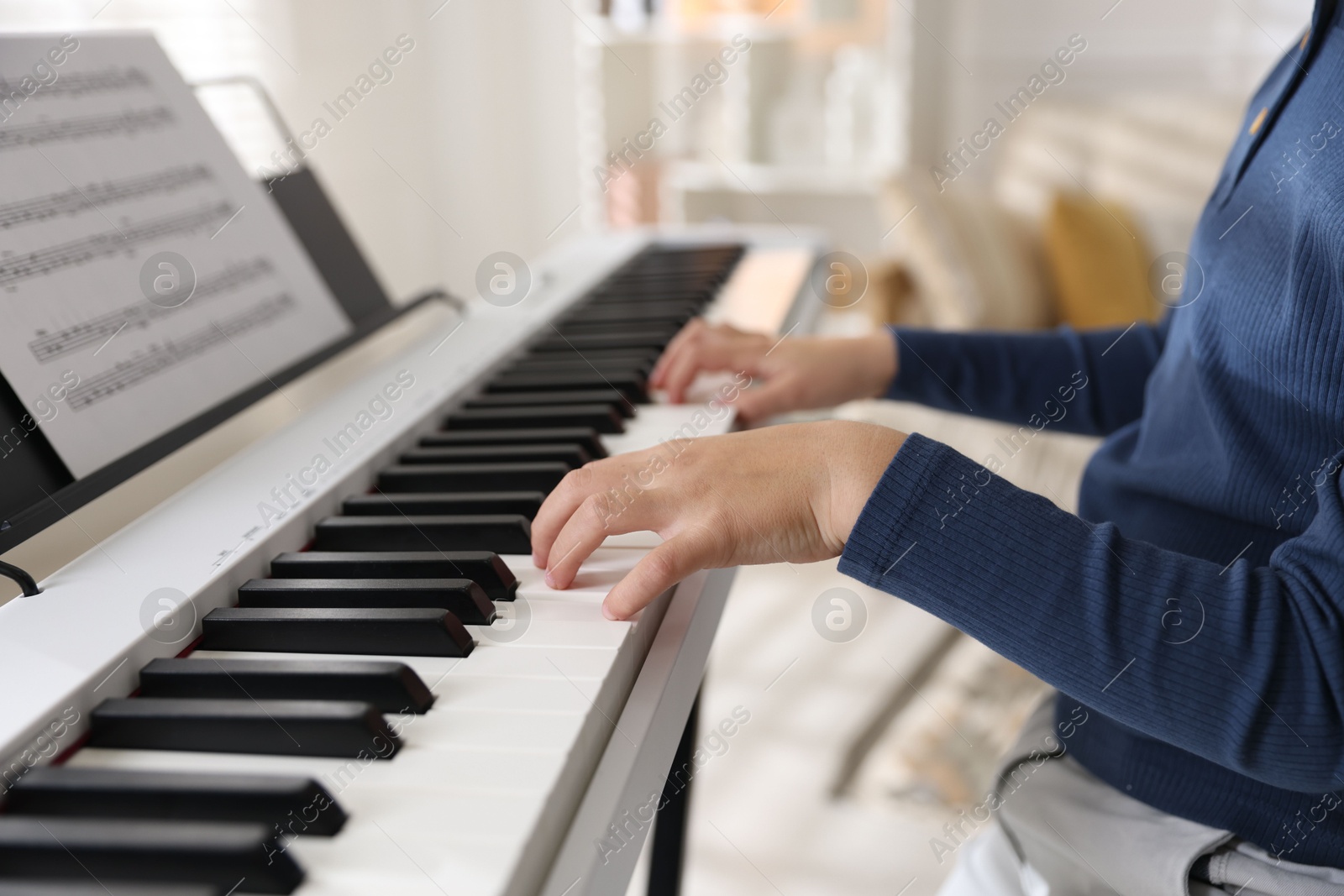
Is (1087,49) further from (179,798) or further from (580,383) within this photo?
(179,798)

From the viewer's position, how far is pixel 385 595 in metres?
0.66

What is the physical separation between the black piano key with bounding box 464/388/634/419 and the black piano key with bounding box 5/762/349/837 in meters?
0.56

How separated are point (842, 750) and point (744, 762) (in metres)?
0.18

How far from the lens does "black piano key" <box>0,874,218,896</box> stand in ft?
1.48

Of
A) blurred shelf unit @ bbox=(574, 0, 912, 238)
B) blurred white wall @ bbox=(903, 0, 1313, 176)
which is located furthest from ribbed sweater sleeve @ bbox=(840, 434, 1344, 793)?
blurred white wall @ bbox=(903, 0, 1313, 176)

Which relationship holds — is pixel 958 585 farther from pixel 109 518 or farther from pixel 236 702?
pixel 109 518

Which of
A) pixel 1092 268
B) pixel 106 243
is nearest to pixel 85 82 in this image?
pixel 106 243

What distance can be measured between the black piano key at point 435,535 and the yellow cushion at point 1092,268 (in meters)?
2.05

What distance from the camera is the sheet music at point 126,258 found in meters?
0.79

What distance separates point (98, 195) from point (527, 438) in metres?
0.41

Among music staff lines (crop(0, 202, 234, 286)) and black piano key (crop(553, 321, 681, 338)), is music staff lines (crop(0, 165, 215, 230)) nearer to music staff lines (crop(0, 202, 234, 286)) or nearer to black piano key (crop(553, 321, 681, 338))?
music staff lines (crop(0, 202, 234, 286))

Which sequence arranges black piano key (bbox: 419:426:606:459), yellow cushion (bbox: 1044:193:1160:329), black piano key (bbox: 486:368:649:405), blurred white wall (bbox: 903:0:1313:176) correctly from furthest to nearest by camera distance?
1. blurred white wall (bbox: 903:0:1313:176)
2. yellow cushion (bbox: 1044:193:1160:329)
3. black piano key (bbox: 486:368:649:405)
4. black piano key (bbox: 419:426:606:459)

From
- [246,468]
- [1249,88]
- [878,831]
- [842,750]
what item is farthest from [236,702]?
[1249,88]

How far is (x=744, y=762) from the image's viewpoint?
1948 millimetres
